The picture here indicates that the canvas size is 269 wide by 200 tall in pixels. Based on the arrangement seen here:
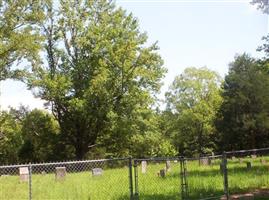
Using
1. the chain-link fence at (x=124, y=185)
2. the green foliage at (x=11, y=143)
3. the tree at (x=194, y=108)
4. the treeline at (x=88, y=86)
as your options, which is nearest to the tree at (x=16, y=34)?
the treeline at (x=88, y=86)

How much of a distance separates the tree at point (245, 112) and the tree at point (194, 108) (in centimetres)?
1416

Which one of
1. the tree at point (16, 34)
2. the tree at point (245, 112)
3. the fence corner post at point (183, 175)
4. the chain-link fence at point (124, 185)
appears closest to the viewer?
the fence corner post at point (183, 175)

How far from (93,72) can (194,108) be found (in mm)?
32186

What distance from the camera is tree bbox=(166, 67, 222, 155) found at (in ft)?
237

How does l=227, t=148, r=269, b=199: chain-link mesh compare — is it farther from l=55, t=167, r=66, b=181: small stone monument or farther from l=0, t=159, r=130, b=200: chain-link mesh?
l=55, t=167, r=66, b=181: small stone monument

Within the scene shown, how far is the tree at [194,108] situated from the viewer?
72188mm

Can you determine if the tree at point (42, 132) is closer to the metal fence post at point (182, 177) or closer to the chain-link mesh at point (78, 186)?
the chain-link mesh at point (78, 186)

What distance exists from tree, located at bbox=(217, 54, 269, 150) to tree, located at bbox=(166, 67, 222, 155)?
14.2 metres

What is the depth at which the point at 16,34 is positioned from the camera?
A: 36156 millimetres

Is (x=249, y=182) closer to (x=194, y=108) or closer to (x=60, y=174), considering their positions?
(x=60, y=174)

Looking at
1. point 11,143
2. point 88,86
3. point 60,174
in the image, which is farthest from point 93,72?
point 60,174

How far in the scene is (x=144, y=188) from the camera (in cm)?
1648

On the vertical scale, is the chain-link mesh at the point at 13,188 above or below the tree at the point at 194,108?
below

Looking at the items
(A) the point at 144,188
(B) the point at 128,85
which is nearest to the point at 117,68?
(B) the point at 128,85
